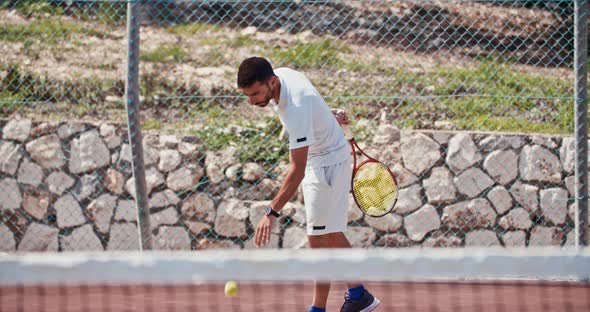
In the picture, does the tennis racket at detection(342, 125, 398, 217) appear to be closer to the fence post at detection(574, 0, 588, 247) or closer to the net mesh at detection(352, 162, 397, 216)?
the net mesh at detection(352, 162, 397, 216)

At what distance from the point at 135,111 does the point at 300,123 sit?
1.78 meters

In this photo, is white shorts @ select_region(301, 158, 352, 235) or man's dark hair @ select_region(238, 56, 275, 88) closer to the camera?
man's dark hair @ select_region(238, 56, 275, 88)

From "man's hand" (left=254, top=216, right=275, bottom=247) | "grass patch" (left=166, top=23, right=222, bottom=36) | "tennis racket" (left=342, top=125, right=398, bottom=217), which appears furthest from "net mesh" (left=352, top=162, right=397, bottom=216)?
"grass patch" (left=166, top=23, right=222, bottom=36)

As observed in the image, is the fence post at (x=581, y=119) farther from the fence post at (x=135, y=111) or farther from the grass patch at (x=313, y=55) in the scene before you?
the fence post at (x=135, y=111)

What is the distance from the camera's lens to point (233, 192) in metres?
6.85

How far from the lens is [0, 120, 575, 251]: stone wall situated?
22.0ft

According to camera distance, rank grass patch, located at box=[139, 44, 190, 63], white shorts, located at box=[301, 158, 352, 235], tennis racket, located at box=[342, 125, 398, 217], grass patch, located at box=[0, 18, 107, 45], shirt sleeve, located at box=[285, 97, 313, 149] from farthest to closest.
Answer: grass patch, located at box=[139, 44, 190, 63] → grass patch, located at box=[0, 18, 107, 45] → tennis racket, located at box=[342, 125, 398, 217] → white shorts, located at box=[301, 158, 352, 235] → shirt sleeve, located at box=[285, 97, 313, 149]

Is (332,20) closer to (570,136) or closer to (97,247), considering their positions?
(570,136)

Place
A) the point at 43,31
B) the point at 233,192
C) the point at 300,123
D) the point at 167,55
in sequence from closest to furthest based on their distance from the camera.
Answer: the point at 300,123
the point at 233,192
the point at 43,31
the point at 167,55

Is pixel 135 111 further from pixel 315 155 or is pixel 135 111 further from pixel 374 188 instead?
pixel 374 188

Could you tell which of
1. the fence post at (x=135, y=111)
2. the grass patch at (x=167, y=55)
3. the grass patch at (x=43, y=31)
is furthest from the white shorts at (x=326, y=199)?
the grass patch at (x=43, y=31)

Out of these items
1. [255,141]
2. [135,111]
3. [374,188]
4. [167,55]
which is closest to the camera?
[374,188]

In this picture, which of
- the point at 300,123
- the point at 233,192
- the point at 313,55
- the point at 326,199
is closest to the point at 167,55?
the point at 313,55

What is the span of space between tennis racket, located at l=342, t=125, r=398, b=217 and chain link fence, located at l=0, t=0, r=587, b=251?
4.02ft
